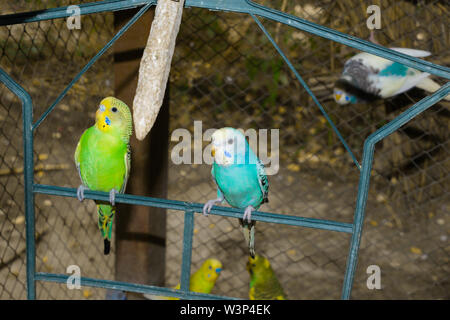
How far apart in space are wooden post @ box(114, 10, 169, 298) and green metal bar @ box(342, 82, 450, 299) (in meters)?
1.30

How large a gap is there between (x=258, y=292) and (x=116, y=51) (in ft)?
4.71

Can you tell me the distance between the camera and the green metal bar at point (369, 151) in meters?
1.62

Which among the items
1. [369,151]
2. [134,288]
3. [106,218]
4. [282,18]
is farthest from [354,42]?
[106,218]

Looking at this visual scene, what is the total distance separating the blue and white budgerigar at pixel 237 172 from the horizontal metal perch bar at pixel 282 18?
1.26 ft

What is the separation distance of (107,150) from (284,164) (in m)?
2.77

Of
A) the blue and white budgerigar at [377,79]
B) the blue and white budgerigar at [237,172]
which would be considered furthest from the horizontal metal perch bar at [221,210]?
the blue and white budgerigar at [377,79]

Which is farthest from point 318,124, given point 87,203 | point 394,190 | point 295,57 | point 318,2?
point 87,203

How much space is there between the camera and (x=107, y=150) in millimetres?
1958

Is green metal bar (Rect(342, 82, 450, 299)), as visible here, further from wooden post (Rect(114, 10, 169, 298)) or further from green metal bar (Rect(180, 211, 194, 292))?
wooden post (Rect(114, 10, 169, 298))

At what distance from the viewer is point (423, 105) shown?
162 centimetres

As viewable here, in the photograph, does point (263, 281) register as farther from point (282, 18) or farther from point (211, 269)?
point (282, 18)

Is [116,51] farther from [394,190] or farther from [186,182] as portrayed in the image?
[394,190]

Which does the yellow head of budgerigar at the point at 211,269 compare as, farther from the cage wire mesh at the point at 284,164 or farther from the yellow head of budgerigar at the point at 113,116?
the yellow head of budgerigar at the point at 113,116

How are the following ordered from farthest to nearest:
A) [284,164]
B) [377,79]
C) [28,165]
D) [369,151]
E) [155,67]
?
1. [284,164]
2. [377,79]
3. [28,165]
4. [369,151]
5. [155,67]
